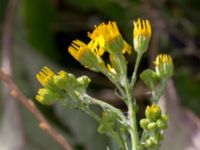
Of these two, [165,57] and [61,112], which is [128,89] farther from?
[61,112]

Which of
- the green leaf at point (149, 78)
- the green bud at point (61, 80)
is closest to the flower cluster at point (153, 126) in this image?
the green leaf at point (149, 78)

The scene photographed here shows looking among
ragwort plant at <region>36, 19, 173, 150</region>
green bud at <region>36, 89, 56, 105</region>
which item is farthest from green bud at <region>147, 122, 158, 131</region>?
green bud at <region>36, 89, 56, 105</region>

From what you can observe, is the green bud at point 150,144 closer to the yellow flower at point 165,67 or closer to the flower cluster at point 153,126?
the flower cluster at point 153,126

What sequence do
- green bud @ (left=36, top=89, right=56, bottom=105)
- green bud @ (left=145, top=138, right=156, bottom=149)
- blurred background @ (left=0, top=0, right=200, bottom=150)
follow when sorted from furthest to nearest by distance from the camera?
1. blurred background @ (left=0, top=0, right=200, bottom=150)
2. green bud @ (left=36, top=89, right=56, bottom=105)
3. green bud @ (left=145, top=138, right=156, bottom=149)

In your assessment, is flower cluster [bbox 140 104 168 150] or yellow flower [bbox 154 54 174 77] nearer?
flower cluster [bbox 140 104 168 150]

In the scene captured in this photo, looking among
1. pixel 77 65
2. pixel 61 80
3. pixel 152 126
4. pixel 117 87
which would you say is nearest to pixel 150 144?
pixel 152 126

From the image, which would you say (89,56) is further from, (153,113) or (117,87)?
(153,113)

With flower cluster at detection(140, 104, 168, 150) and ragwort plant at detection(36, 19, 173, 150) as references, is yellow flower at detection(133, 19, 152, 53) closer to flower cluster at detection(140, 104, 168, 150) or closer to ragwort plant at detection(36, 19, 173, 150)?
ragwort plant at detection(36, 19, 173, 150)

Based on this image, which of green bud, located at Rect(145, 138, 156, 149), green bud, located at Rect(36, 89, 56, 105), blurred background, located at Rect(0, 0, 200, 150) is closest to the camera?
green bud, located at Rect(145, 138, 156, 149)
